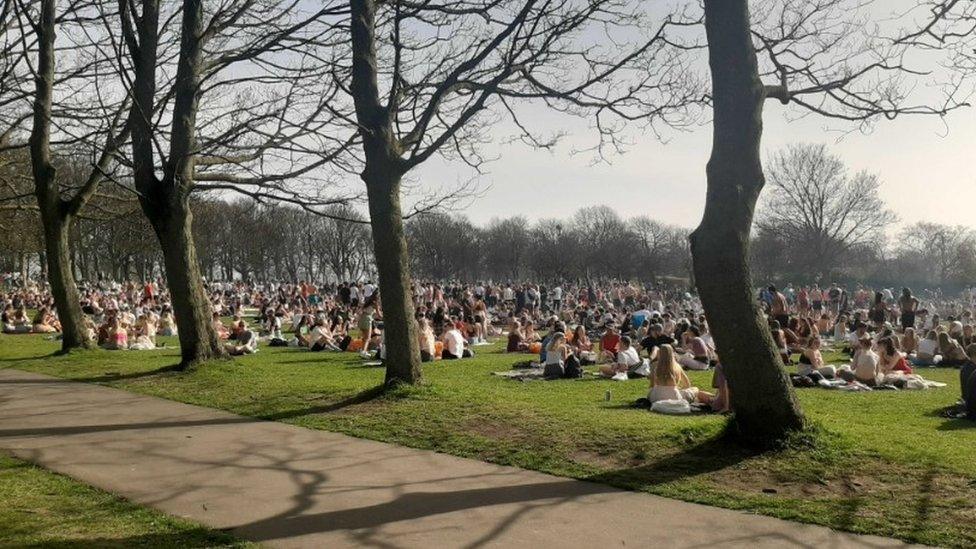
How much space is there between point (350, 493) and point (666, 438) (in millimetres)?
3255

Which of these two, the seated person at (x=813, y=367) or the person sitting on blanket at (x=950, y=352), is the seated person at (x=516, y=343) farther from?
the person sitting on blanket at (x=950, y=352)

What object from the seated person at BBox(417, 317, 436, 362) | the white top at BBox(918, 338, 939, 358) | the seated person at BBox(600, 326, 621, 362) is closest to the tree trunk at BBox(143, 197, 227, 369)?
the seated person at BBox(417, 317, 436, 362)

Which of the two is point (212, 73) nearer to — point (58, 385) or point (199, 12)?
point (199, 12)

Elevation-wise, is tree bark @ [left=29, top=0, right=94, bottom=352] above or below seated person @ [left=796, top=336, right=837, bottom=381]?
above

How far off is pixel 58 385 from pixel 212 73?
5.95 m

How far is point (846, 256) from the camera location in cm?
7488

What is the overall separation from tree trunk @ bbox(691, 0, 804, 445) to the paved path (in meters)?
1.68

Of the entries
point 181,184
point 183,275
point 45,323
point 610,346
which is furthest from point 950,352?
point 45,323

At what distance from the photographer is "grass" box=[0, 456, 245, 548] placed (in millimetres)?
5445

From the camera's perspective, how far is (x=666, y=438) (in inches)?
322

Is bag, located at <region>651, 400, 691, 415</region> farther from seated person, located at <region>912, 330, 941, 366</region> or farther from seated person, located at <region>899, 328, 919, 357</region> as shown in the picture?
seated person, located at <region>899, 328, 919, 357</region>

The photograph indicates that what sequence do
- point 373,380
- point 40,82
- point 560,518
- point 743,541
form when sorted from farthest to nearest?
point 40,82 → point 373,380 → point 560,518 → point 743,541

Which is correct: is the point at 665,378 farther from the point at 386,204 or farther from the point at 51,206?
the point at 51,206

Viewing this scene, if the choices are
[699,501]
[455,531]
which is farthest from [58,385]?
[699,501]
